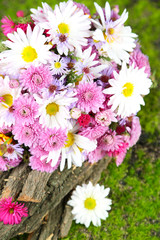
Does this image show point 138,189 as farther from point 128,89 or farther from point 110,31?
point 110,31

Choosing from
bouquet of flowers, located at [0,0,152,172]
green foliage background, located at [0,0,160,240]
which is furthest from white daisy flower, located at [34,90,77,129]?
green foliage background, located at [0,0,160,240]

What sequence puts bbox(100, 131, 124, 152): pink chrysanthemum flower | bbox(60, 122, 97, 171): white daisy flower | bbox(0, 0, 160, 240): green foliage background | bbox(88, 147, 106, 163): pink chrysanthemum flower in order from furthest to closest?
bbox(0, 0, 160, 240): green foliage background
bbox(88, 147, 106, 163): pink chrysanthemum flower
bbox(100, 131, 124, 152): pink chrysanthemum flower
bbox(60, 122, 97, 171): white daisy flower

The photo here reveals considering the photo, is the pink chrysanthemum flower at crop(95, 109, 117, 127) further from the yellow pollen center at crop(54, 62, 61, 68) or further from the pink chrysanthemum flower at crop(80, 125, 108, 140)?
the yellow pollen center at crop(54, 62, 61, 68)

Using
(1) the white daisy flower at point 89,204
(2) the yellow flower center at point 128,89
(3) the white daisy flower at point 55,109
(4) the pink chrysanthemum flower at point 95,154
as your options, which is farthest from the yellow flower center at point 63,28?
(1) the white daisy flower at point 89,204

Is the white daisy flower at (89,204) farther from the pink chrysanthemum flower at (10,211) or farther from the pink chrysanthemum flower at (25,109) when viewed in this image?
the pink chrysanthemum flower at (25,109)

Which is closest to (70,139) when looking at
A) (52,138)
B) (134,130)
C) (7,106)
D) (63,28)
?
(52,138)

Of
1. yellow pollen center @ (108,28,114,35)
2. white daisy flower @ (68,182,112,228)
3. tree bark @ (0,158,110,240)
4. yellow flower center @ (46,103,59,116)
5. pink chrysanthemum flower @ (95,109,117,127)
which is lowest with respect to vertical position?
white daisy flower @ (68,182,112,228)

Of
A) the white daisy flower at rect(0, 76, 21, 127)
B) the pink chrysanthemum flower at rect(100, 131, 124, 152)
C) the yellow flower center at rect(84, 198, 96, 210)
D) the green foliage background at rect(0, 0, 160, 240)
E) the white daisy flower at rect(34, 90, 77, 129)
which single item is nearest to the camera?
the white daisy flower at rect(34, 90, 77, 129)

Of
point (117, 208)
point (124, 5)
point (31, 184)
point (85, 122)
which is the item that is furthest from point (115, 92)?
point (124, 5)

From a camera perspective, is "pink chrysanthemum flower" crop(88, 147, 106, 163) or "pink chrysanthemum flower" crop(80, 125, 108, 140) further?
"pink chrysanthemum flower" crop(88, 147, 106, 163)
